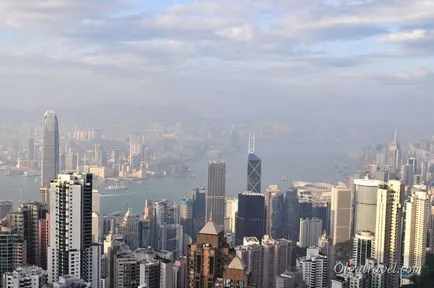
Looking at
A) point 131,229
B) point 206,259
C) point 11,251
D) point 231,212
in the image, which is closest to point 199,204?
point 231,212

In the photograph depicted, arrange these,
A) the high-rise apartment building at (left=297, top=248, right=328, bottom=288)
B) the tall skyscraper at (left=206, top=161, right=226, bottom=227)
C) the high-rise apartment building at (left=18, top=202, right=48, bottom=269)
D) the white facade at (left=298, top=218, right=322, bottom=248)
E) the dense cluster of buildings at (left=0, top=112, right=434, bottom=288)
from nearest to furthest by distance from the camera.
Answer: the dense cluster of buildings at (left=0, top=112, right=434, bottom=288), the high-rise apartment building at (left=18, top=202, right=48, bottom=269), the high-rise apartment building at (left=297, top=248, right=328, bottom=288), the white facade at (left=298, top=218, right=322, bottom=248), the tall skyscraper at (left=206, top=161, right=226, bottom=227)

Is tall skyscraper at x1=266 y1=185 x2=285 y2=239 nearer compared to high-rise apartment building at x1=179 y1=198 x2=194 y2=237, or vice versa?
high-rise apartment building at x1=179 y1=198 x2=194 y2=237

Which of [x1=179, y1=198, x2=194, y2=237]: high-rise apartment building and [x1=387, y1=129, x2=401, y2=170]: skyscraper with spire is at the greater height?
[x1=387, y1=129, x2=401, y2=170]: skyscraper with spire

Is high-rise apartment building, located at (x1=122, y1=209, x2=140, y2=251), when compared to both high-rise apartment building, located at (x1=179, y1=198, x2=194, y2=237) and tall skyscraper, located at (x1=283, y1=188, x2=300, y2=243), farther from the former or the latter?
tall skyscraper, located at (x1=283, y1=188, x2=300, y2=243)

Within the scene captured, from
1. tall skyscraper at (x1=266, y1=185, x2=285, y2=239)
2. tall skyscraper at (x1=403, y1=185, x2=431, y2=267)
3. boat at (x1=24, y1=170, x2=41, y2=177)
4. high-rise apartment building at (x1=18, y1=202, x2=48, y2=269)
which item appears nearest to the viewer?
high-rise apartment building at (x1=18, y1=202, x2=48, y2=269)

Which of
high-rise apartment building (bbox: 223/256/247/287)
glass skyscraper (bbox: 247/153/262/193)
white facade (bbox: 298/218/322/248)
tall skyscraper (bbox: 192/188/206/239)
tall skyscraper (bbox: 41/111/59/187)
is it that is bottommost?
white facade (bbox: 298/218/322/248)

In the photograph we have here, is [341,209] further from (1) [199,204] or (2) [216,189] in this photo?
(1) [199,204]

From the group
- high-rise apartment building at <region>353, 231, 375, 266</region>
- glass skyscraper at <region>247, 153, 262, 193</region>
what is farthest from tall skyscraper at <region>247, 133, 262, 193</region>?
high-rise apartment building at <region>353, 231, 375, 266</region>
